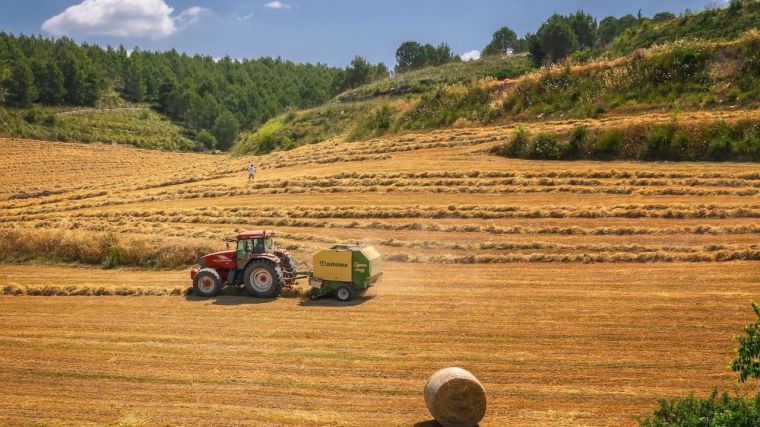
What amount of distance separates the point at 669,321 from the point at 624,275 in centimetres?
493

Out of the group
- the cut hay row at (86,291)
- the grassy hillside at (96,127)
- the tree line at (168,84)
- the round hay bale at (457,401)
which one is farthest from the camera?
the tree line at (168,84)

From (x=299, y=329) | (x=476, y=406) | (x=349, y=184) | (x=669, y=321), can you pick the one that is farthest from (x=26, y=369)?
(x=349, y=184)

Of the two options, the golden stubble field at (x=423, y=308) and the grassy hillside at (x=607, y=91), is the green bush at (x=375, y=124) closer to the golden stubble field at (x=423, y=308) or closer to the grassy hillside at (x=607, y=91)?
the grassy hillside at (x=607, y=91)

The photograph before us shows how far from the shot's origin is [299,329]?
1828cm

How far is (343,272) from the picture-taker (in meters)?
21.0

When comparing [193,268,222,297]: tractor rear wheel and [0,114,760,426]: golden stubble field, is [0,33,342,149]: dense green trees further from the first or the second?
[193,268,222,297]: tractor rear wheel

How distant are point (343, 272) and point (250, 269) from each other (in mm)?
2967

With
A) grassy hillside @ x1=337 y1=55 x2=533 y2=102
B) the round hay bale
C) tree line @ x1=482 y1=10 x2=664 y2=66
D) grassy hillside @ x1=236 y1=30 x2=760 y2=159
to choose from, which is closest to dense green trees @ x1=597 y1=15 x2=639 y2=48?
tree line @ x1=482 y1=10 x2=664 y2=66

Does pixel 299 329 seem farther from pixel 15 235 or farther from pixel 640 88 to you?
pixel 640 88

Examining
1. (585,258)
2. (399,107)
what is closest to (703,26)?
(399,107)

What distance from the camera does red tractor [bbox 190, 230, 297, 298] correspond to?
70.9 feet

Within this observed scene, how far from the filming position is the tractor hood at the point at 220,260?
22.3 meters

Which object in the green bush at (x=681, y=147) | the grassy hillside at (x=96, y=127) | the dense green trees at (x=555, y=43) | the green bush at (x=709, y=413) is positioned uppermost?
the dense green trees at (x=555, y=43)

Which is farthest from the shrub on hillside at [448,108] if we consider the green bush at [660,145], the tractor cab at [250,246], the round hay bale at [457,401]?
the round hay bale at [457,401]
